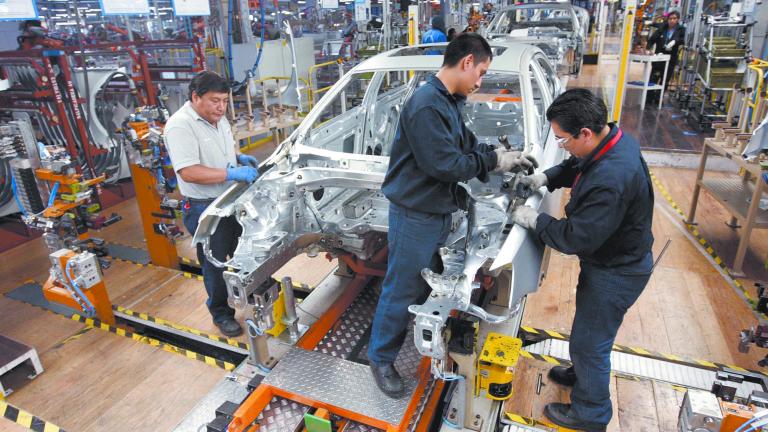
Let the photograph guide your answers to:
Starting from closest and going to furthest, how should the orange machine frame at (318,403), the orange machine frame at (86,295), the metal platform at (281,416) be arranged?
the orange machine frame at (318,403) < the metal platform at (281,416) < the orange machine frame at (86,295)

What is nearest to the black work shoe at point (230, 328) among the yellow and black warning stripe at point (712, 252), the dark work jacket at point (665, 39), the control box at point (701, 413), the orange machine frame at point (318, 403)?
the orange machine frame at point (318, 403)

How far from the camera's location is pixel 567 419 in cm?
268

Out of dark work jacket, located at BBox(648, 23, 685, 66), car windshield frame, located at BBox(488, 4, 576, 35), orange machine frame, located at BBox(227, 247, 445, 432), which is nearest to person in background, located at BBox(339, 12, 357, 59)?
car windshield frame, located at BBox(488, 4, 576, 35)

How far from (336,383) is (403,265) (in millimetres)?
888

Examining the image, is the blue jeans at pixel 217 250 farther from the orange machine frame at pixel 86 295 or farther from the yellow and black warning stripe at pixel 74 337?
the yellow and black warning stripe at pixel 74 337

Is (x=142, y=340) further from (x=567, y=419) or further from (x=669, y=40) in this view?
(x=669, y=40)

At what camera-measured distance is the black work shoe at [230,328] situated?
364cm

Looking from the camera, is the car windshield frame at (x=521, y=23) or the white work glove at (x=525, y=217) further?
the car windshield frame at (x=521, y=23)

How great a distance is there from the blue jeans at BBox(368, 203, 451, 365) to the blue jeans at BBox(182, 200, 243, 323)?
1315 millimetres

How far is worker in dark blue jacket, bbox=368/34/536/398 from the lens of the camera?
2.09m

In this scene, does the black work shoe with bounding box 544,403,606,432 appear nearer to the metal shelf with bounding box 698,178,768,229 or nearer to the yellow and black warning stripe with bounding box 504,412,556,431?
the yellow and black warning stripe with bounding box 504,412,556,431

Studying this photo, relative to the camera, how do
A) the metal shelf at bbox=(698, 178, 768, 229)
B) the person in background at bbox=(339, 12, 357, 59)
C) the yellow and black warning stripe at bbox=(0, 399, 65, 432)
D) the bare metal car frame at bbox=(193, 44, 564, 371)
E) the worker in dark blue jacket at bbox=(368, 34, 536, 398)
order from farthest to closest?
the person in background at bbox=(339, 12, 357, 59) → the metal shelf at bbox=(698, 178, 768, 229) → the yellow and black warning stripe at bbox=(0, 399, 65, 432) → the bare metal car frame at bbox=(193, 44, 564, 371) → the worker in dark blue jacket at bbox=(368, 34, 536, 398)

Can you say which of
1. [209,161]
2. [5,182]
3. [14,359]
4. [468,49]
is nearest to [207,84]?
[209,161]

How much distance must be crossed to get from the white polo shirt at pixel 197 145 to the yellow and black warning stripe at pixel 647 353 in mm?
2453
